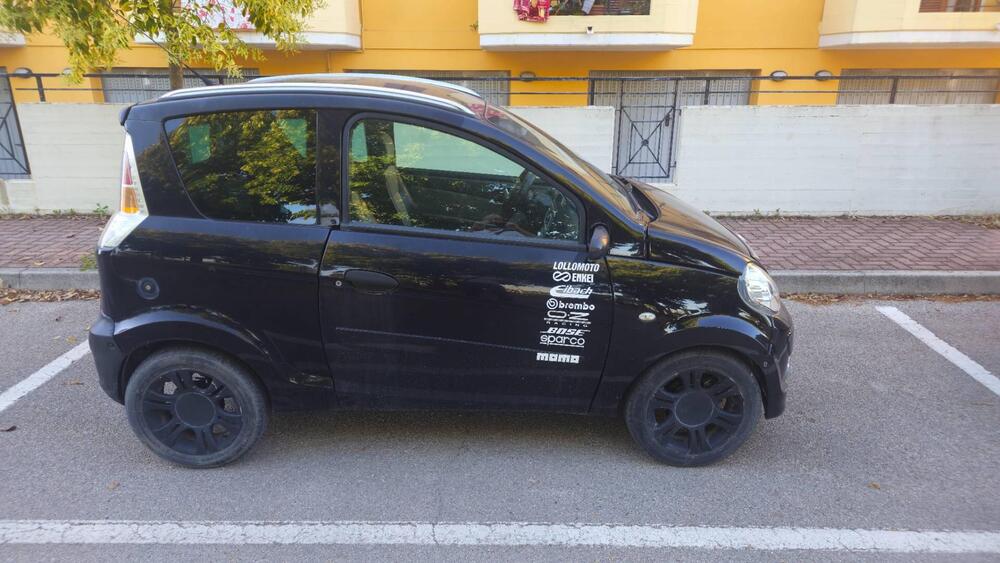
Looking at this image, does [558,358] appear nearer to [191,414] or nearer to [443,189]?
[443,189]

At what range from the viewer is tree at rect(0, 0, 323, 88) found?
15.9 feet

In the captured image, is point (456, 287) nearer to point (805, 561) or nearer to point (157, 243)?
point (157, 243)

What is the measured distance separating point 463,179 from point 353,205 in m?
0.54

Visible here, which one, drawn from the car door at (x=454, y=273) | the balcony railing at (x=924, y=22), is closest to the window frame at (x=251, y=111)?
the car door at (x=454, y=273)

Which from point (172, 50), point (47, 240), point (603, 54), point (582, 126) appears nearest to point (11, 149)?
point (47, 240)

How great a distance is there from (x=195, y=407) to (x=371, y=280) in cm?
113

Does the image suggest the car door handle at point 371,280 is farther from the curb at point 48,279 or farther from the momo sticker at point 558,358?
the curb at point 48,279

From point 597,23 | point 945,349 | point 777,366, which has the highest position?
point 597,23

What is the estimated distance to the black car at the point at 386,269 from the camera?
2986mm

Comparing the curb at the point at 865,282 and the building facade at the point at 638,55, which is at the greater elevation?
the building facade at the point at 638,55

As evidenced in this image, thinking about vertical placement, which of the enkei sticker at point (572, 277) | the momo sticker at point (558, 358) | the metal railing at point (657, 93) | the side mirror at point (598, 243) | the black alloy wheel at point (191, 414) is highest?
the metal railing at point (657, 93)

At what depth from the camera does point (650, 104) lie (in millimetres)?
11086

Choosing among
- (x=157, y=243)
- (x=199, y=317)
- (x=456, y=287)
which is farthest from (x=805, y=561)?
(x=157, y=243)

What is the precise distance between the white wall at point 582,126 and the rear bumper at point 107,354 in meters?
5.74
